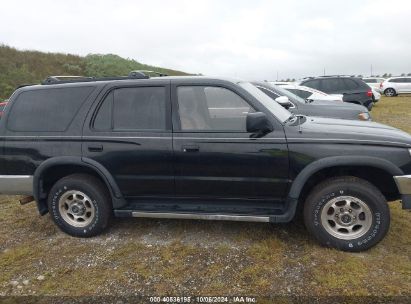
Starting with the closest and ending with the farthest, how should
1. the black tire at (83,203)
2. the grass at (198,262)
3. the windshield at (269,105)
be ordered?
the grass at (198,262), the windshield at (269,105), the black tire at (83,203)

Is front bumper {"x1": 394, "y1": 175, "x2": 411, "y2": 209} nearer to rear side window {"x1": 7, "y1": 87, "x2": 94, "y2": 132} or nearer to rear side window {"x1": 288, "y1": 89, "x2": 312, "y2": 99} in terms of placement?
rear side window {"x1": 7, "y1": 87, "x2": 94, "y2": 132}

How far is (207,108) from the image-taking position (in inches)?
162

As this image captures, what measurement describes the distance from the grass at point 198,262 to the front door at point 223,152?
581mm

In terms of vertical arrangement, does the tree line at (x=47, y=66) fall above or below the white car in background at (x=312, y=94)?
above

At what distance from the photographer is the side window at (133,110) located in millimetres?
3939

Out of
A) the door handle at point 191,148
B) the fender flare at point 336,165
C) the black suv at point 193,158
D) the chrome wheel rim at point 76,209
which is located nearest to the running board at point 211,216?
the black suv at point 193,158

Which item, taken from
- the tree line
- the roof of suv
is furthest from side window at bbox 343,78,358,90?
the tree line

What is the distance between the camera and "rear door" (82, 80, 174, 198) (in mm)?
3883

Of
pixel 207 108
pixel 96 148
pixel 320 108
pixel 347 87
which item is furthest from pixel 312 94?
pixel 96 148

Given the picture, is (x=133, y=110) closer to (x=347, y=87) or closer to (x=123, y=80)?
(x=123, y=80)

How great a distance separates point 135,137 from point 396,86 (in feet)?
91.6

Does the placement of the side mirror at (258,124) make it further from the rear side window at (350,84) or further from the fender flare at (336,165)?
the rear side window at (350,84)

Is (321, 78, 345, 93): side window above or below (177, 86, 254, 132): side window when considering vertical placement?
above

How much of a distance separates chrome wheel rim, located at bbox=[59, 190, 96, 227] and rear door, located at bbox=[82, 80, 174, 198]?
0.51 metres
